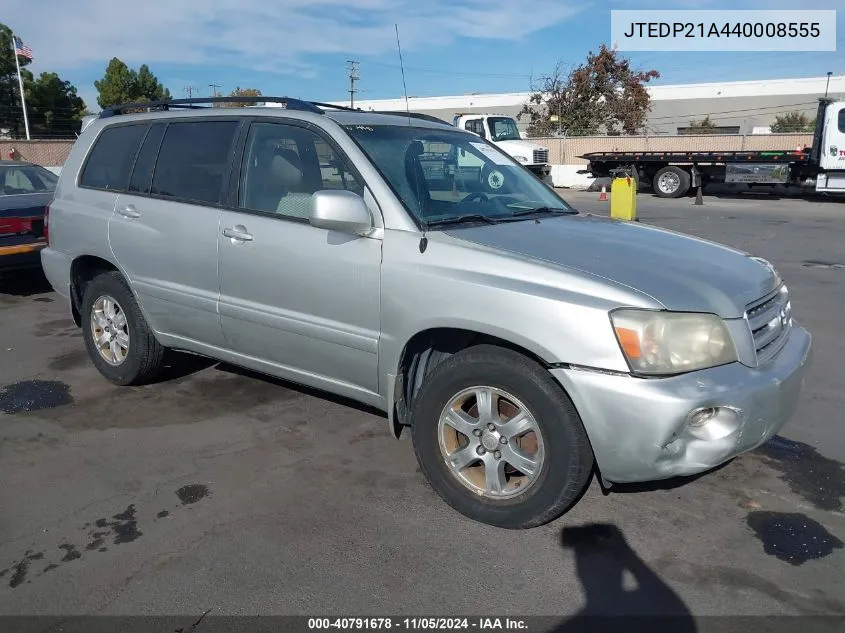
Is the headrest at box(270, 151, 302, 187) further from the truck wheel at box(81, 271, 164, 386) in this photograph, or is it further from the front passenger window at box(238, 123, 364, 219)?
the truck wheel at box(81, 271, 164, 386)

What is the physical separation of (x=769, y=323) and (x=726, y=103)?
54.6m

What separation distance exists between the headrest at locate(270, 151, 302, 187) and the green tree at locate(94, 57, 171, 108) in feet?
191

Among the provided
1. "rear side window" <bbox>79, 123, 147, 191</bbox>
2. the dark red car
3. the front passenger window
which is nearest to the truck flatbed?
the dark red car

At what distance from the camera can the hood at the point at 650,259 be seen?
9.77 ft

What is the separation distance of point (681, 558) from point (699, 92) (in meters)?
56.2

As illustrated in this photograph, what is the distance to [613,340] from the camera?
2795 millimetres

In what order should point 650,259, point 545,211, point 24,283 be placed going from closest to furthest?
point 650,259
point 545,211
point 24,283

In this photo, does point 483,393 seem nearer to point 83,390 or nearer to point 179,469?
point 179,469

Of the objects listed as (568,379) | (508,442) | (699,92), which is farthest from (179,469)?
(699,92)

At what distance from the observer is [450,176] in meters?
4.10

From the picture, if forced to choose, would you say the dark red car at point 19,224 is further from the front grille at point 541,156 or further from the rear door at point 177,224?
the front grille at point 541,156

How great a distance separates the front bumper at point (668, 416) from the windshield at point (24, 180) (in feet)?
26.2

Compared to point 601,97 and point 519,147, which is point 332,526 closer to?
point 519,147

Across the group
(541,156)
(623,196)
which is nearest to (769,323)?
(623,196)
